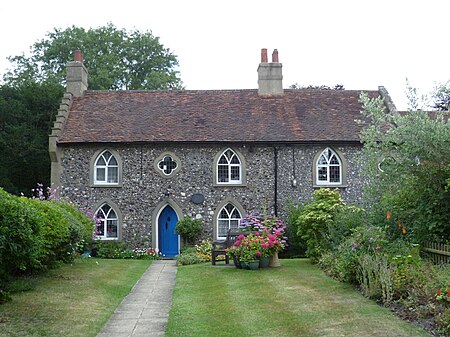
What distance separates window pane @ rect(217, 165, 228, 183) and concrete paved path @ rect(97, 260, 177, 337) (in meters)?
8.32

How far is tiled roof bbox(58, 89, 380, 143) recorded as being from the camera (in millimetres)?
24375

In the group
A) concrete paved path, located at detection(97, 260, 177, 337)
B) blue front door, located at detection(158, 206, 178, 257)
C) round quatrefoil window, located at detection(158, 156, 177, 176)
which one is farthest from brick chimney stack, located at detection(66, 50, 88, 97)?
concrete paved path, located at detection(97, 260, 177, 337)

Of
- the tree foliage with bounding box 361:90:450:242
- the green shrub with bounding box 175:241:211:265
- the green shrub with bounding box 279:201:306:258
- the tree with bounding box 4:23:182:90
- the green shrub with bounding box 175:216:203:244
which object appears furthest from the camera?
the tree with bounding box 4:23:182:90

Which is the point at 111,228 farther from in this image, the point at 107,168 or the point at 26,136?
the point at 26,136

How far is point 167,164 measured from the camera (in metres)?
24.5

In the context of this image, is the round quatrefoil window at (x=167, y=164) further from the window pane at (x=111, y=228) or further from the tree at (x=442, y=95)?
the tree at (x=442, y=95)

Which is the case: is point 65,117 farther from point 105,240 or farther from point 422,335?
point 422,335

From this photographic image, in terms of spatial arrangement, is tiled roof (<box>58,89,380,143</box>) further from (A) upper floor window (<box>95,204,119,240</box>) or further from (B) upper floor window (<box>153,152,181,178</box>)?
(A) upper floor window (<box>95,204,119,240</box>)

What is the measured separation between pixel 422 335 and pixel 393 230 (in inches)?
250

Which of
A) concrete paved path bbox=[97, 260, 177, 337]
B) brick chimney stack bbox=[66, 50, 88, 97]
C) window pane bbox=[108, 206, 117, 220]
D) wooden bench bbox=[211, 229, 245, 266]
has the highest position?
brick chimney stack bbox=[66, 50, 88, 97]

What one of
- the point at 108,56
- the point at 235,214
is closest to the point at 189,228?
the point at 235,214

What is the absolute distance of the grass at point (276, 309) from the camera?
8805 millimetres

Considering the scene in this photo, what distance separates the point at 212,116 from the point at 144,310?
15.7 meters

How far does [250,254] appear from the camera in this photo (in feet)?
54.3
